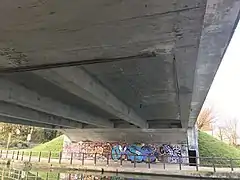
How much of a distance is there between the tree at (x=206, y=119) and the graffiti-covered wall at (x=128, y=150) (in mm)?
26705

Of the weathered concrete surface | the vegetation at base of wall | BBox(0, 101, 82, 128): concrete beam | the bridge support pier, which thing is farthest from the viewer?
the vegetation at base of wall

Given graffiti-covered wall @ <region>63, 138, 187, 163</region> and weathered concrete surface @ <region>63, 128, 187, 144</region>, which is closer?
weathered concrete surface @ <region>63, 128, 187, 144</region>

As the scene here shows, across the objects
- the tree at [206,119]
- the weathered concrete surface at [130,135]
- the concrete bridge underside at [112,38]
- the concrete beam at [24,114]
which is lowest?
the concrete bridge underside at [112,38]

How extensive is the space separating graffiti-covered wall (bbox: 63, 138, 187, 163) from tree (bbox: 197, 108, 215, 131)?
26.7 meters

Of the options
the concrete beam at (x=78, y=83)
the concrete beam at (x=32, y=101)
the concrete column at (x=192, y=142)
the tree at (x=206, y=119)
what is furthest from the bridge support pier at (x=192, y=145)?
the tree at (x=206, y=119)

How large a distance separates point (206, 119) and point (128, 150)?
1243 inches

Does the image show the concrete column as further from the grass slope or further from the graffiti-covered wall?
the grass slope

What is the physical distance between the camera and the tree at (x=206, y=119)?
52.4 metres

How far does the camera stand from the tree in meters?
52.4

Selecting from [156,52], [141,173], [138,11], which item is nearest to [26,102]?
[156,52]

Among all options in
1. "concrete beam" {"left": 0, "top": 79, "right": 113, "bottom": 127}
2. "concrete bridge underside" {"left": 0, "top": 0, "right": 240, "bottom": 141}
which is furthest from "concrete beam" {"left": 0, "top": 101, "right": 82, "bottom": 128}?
"concrete bridge underside" {"left": 0, "top": 0, "right": 240, "bottom": 141}

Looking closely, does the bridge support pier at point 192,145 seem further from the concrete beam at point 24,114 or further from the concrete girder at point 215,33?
the concrete girder at point 215,33

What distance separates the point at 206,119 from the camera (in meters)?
54.5

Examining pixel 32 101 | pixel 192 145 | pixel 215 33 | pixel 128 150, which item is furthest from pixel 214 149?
pixel 215 33
